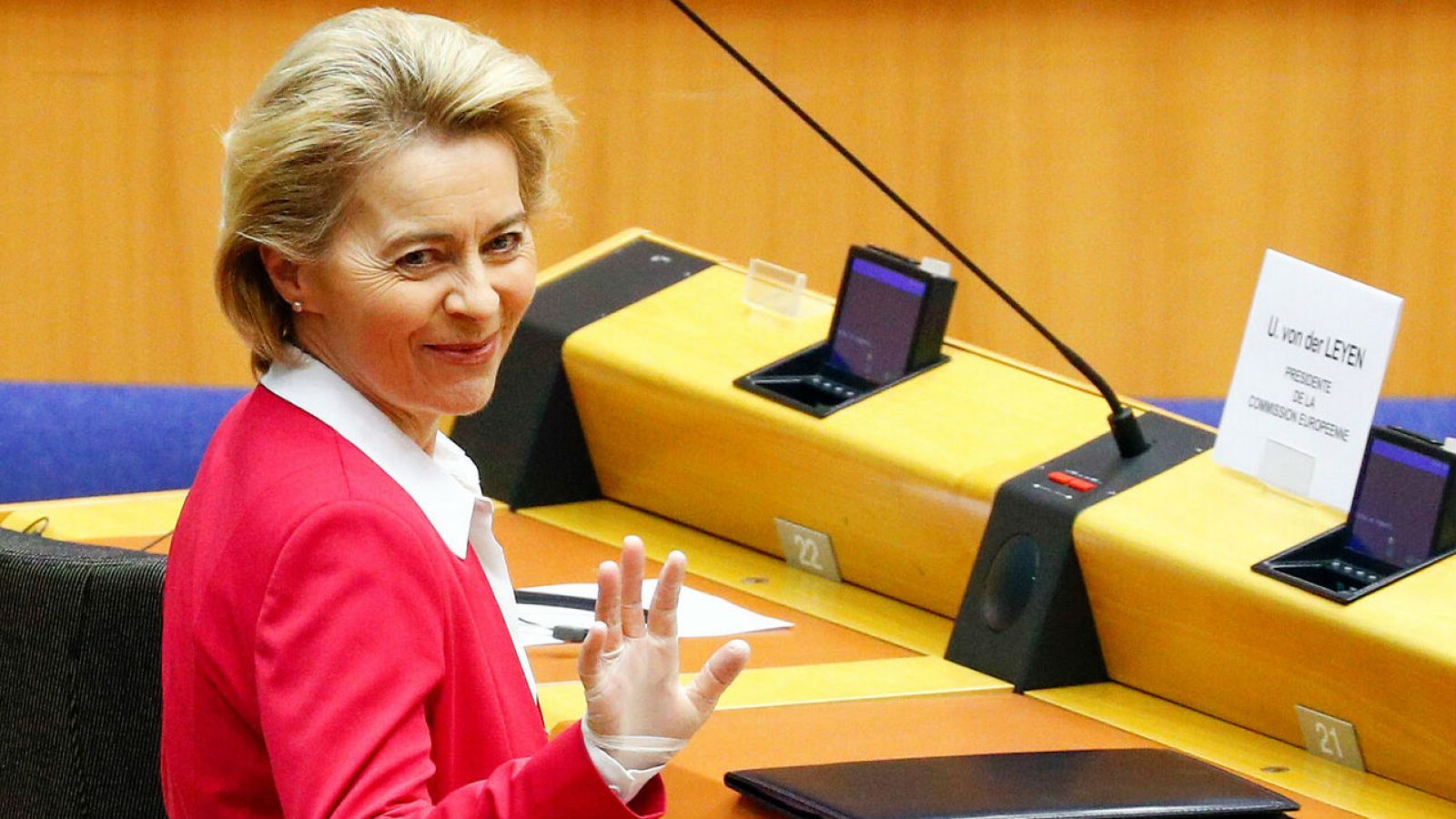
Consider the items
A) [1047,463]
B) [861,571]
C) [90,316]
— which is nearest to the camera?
[1047,463]

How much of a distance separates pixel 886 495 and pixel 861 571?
12 centimetres

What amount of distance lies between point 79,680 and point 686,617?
0.60m

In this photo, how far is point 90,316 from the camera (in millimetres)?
3725

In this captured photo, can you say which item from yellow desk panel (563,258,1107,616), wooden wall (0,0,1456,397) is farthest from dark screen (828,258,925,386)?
wooden wall (0,0,1456,397)

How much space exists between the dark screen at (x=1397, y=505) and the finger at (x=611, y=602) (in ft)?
2.82

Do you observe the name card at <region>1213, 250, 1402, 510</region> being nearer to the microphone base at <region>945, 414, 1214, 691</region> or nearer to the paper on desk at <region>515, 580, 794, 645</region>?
the microphone base at <region>945, 414, 1214, 691</region>

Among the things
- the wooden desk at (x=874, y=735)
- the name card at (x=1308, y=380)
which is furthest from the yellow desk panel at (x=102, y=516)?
the name card at (x=1308, y=380)

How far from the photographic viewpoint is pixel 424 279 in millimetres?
1243

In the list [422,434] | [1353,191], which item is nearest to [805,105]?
[1353,191]

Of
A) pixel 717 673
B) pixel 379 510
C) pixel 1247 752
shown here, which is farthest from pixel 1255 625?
pixel 379 510

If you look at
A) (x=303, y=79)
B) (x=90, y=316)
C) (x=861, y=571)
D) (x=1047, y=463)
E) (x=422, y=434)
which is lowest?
(x=90, y=316)

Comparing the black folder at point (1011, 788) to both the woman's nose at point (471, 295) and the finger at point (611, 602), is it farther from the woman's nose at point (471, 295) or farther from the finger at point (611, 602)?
the woman's nose at point (471, 295)

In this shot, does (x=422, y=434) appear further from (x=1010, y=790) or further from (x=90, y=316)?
(x=90, y=316)

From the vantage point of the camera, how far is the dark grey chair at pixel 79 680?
1.65 m
